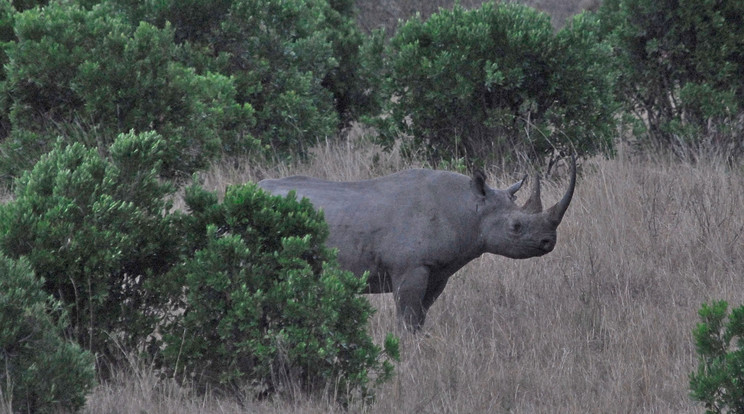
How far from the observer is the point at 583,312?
7715 millimetres

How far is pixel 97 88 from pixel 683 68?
6700mm

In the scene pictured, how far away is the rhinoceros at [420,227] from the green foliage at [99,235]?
109 centimetres

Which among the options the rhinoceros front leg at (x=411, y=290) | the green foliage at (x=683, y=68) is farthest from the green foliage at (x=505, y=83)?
the rhinoceros front leg at (x=411, y=290)

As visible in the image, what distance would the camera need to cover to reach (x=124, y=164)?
6.27 metres

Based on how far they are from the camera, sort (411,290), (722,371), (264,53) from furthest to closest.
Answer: (264,53), (411,290), (722,371)

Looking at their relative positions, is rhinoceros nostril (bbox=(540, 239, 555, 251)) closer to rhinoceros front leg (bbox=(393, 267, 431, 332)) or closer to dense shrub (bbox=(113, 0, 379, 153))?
rhinoceros front leg (bbox=(393, 267, 431, 332))

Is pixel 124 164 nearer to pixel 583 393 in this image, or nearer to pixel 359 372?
pixel 359 372

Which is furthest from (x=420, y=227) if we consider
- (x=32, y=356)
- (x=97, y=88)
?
(x=97, y=88)

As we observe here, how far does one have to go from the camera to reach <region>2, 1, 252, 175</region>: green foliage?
10.2 m

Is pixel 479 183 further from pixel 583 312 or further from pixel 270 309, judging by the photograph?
pixel 270 309

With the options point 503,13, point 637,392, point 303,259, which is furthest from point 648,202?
point 303,259

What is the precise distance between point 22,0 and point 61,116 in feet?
13.9

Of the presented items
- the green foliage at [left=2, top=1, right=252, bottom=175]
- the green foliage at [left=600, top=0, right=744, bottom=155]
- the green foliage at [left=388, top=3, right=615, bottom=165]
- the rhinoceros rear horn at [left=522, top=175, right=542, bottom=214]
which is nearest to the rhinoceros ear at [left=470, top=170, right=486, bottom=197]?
the rhinoceros rear horn at [left=522, top=175, right=542, bottom=214]

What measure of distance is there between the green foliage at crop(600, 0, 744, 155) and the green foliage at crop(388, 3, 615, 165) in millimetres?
865
